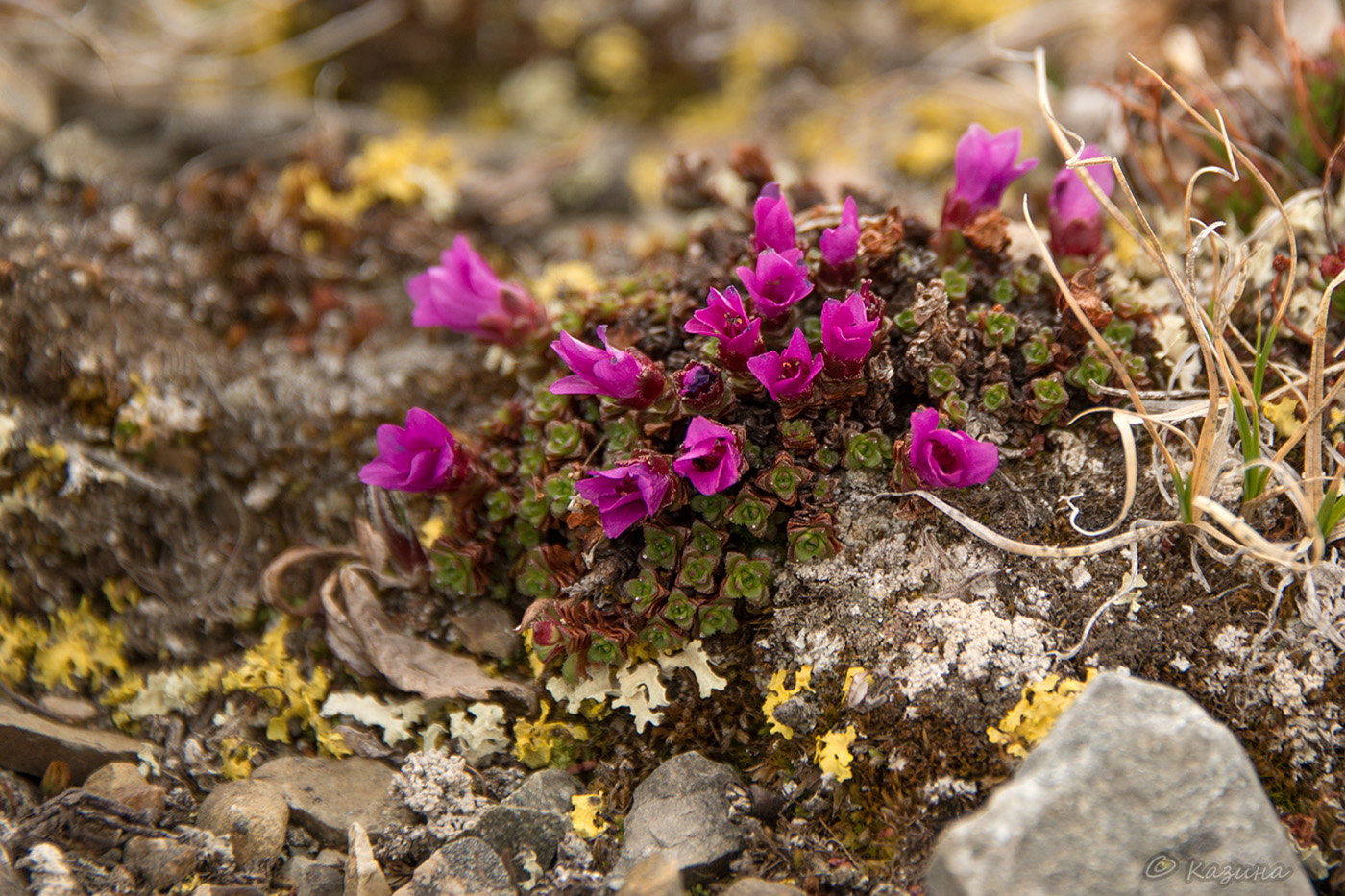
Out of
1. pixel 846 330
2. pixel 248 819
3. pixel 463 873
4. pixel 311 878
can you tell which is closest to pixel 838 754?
pixel 463 873

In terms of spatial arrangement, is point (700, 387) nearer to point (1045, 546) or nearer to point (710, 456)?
point (710, 456)

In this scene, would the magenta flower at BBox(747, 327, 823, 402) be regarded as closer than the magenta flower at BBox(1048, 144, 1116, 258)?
Yes

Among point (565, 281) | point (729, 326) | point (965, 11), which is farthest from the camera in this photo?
point (965, 11)

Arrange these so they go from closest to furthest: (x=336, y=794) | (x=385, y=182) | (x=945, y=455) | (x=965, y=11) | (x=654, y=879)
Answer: (x=654, y=879)
(x=945, y=455)
(x=336, y=794)
(x=385, y=182)
(x=965, y=11)

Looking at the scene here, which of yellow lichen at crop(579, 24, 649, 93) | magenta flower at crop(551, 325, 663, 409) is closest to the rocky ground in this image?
magenta flower at crop(551, 325, 663, 409)

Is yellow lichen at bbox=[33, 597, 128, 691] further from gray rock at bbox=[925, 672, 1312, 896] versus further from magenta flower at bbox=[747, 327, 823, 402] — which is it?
gray rock at bbox=[925, 672, 1312, 896]

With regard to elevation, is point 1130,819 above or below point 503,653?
above
